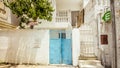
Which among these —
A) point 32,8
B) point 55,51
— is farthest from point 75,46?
point 32,8

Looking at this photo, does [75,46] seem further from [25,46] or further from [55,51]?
[25,46]

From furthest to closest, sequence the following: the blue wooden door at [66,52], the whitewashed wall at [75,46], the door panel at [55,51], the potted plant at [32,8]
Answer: the potted plant at [32,8] → the door panel at [55,51] → the blue wooden door at [66,52] → the whitewashed wall at [75,46]

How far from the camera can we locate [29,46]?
1356cm

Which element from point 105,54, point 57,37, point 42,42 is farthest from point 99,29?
point 42,42

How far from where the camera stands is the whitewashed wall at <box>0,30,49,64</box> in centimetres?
1344

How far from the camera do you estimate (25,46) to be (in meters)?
13.6

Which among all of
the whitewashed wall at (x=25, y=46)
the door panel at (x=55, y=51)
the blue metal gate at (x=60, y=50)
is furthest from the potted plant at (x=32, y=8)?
the door panel at (x=55, y=51)

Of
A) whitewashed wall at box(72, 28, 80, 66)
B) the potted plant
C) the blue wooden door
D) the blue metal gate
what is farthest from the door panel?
the potted plant

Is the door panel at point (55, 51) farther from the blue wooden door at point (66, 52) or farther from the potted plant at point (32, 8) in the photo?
the potted plant at point (32, 8)

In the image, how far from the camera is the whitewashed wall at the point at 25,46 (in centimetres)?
1344

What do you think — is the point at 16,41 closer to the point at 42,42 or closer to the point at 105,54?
the point at 42,42

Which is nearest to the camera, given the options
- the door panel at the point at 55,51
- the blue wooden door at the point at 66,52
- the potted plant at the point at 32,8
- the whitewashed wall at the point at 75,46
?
the whitewashed wall at the point at 75,46

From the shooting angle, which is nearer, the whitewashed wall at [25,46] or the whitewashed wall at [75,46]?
the whitewashed wall at [75,46]

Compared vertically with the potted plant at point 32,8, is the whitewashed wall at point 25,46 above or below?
below
